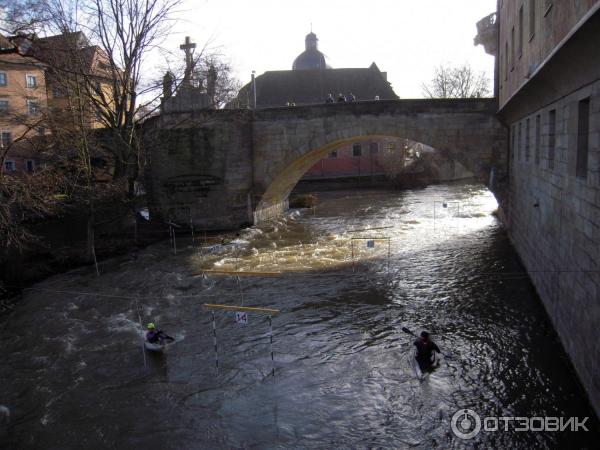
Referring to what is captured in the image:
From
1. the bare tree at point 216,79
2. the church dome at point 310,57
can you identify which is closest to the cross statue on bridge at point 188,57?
the bare tree at point 216,79

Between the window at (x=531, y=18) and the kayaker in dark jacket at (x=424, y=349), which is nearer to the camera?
the kayaker in dark jacket at (x=424, y=349)

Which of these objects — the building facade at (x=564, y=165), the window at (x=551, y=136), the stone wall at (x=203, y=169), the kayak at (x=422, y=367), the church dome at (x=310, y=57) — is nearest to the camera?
the building facade at (x=564, y=165)

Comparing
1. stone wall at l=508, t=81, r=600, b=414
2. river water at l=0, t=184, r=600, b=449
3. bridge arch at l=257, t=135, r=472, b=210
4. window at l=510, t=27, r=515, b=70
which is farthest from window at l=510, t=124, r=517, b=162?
stone wall at l=508, t=81, r=600, b=414

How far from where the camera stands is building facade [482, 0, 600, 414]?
672 cm

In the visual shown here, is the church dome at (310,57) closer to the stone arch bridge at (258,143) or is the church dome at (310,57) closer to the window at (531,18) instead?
the stone arch bridge at (258,143)

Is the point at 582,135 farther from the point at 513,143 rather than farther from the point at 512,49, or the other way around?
the point at 513,143

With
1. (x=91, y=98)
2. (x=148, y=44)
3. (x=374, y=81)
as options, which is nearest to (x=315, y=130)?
(x=148, y=44)

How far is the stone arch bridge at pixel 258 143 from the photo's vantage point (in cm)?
2030

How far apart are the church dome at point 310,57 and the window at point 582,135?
50.7m

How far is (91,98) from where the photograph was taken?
18.4 metres

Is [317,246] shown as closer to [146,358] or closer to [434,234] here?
[434,234]

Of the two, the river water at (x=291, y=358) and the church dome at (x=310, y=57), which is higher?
the church dome at (x=310, y=57)

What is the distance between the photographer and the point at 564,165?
28.8ft

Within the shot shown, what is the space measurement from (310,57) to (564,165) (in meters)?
51.5
